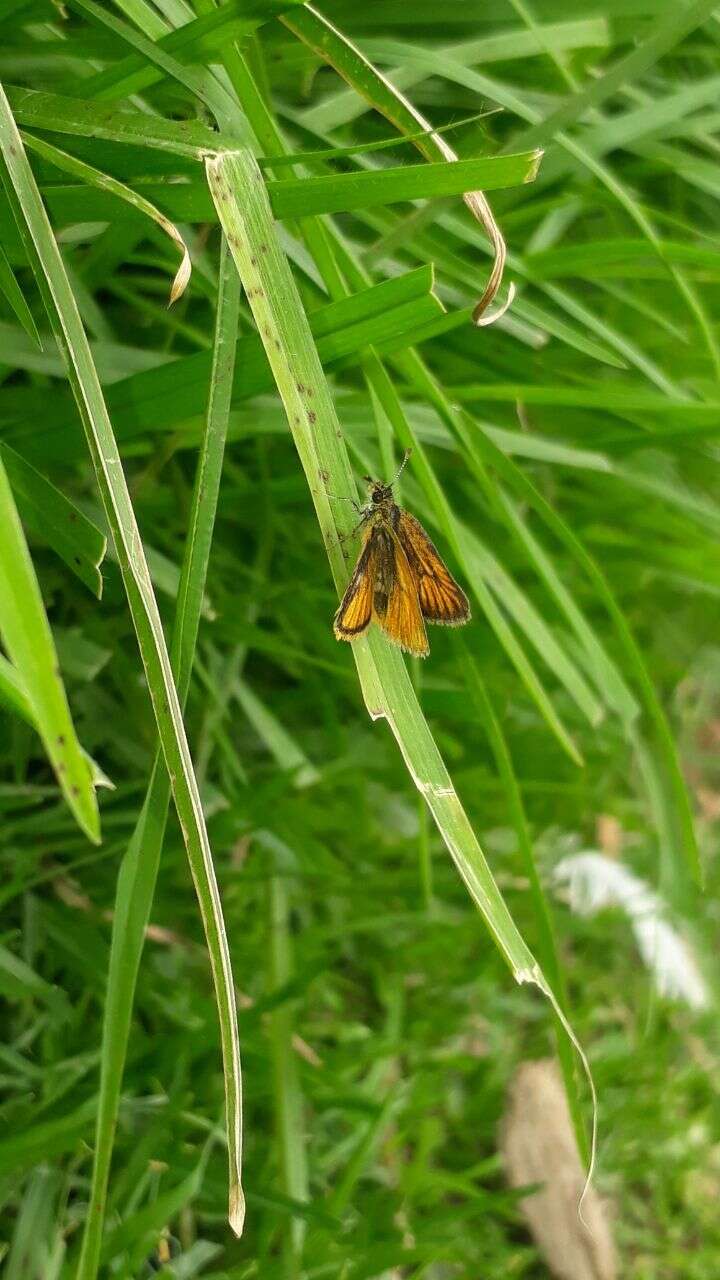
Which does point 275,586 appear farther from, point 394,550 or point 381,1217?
point 381,1217

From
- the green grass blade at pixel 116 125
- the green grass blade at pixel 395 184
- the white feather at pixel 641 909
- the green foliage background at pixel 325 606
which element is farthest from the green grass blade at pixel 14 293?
the white feather at pixel 641 909

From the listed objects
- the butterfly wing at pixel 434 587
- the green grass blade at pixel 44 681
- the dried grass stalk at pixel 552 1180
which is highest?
the butterfly wing at pixel 434 587

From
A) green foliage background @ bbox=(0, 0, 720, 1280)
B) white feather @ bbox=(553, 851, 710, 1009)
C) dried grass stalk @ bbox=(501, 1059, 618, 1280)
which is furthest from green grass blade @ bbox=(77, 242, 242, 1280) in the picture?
white feather @ bbox=(553, 851, 710, 1009)

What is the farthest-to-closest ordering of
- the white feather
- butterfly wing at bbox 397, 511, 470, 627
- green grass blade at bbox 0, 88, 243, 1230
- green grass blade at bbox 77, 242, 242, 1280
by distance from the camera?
the white feather, butterfly wing at bbox 397, 511, 470, 627, green grass blade at bbox 77, 242, 242, 1280, green grass blade at bbox 0, 88, 243, 1230

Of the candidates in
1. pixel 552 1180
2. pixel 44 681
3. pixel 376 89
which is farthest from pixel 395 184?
pixel 552 1180

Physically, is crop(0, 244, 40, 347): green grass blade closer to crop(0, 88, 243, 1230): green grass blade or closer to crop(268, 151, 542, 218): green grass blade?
crop(0, 88, 243, 1230): green grass blade

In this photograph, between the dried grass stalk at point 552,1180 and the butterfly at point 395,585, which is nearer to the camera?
the butterfly at point 395,585

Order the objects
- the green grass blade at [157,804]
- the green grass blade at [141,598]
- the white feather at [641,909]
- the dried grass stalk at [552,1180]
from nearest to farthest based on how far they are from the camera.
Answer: the green grass blade at [141,598] < the green grass blade at [157,804] < the dried grass stalk at [552,1180] < the white feather at [641,909]

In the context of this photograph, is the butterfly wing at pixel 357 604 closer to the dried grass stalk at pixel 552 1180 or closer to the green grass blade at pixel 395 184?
the green grass blade at pixel 395 184
